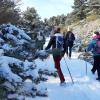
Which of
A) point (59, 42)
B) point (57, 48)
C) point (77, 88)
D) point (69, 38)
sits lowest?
point (77, 88)

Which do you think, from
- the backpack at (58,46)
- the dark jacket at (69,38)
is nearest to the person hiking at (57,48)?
the backpack at (58,46)

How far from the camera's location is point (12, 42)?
915 cm

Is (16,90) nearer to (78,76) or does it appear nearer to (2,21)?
(2,21)

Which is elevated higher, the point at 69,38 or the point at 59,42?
the point at 59,42

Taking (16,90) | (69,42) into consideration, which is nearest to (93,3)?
(69,42)

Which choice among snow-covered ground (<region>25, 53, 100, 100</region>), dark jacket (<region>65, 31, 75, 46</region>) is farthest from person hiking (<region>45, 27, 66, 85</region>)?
dark jacket (<region>65, 31, 75, 46</region>)

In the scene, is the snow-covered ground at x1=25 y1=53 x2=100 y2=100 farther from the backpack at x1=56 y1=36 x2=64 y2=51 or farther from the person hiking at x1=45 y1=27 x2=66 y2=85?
the backpack at x1=56 y1=36 x2=64 y2=51

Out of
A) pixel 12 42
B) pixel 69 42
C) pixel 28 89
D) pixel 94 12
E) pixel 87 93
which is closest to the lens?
pixel 28 89

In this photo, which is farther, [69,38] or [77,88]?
[69,38]

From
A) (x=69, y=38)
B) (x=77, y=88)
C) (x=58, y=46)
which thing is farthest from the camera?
Result: (x=69, y=38)

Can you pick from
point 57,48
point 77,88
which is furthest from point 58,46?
point 77,88

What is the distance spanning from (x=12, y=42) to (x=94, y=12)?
48.4 meters

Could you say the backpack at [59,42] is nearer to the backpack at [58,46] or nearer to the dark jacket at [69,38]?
the backpack at [58,46]

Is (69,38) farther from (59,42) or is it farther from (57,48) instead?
(57,48)
